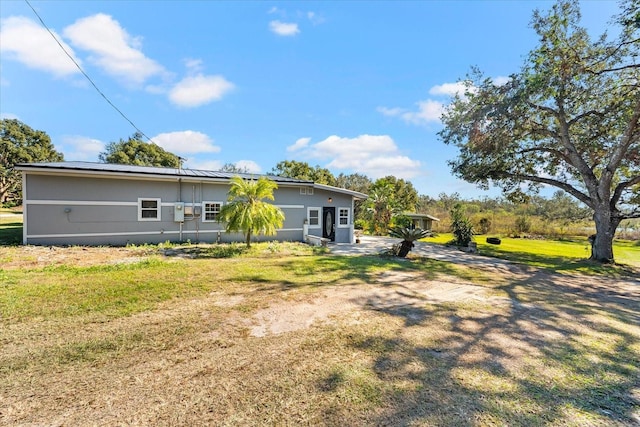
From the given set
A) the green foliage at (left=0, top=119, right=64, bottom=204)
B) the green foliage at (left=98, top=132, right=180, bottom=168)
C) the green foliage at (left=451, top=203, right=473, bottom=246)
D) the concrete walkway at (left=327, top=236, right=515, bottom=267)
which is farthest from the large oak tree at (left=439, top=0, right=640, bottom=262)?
the green foliage at (left=0, top=119, right=64, bottom=204)

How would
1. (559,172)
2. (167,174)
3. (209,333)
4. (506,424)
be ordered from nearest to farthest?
(506,424), (209,333), (167,174), (559,172)

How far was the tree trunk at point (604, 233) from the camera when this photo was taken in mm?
11875

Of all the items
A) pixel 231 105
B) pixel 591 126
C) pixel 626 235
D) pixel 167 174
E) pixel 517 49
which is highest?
pixel 517 49

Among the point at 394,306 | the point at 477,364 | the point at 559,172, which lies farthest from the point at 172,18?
the point at 559,172

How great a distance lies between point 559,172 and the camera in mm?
14656

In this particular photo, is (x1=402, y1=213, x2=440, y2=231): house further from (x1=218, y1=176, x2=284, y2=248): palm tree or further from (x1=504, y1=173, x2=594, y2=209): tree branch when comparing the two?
(x1=218, y1=176, x2=284, y2=248): palm tree

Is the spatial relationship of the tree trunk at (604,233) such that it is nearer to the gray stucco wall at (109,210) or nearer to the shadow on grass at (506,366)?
the shadow on grass at (506,366)

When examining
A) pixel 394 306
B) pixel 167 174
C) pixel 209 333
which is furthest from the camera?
pixel 167 174

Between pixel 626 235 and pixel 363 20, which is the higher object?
pixel 363 20

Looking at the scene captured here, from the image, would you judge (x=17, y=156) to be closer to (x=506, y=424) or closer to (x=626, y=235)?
(x=506, y=424)

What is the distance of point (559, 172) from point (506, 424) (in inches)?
675

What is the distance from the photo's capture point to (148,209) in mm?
11945

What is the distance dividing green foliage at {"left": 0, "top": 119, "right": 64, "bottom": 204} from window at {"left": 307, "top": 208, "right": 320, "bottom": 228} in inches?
1364

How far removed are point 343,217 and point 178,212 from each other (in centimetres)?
849
